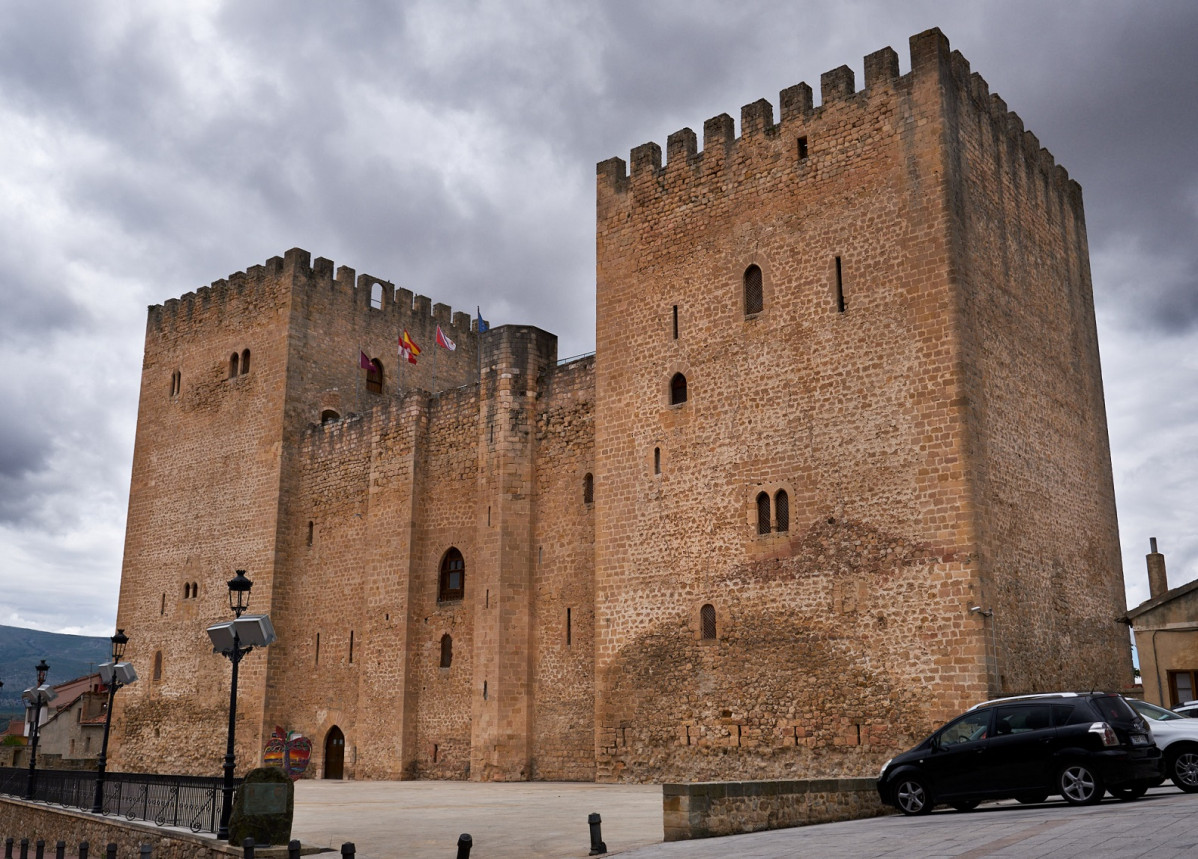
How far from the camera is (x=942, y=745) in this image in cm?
1126

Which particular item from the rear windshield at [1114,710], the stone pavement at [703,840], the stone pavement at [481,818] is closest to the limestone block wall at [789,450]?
the stone pavement at [481,818]

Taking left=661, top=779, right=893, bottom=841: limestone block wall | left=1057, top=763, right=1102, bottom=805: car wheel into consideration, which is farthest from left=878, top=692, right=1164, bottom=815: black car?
left=661, top=779, right=893, bottom=841: limestone block wall

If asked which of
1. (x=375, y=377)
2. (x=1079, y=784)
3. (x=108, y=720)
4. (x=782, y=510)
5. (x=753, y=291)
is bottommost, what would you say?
(x=1079, y=784)

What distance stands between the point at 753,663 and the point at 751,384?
459 centimetres

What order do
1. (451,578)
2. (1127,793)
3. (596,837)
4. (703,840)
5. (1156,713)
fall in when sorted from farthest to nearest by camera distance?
1. (451,578)
2. (1156,713)
3. (1127,793)
4. (703,840)
5. (596,837)

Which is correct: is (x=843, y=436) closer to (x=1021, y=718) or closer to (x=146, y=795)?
(x=1021, y=718)

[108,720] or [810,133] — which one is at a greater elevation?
[810,133]

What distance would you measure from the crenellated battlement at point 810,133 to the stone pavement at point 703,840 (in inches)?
418

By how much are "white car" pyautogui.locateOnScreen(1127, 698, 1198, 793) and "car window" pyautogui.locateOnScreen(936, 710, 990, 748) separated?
169 cm

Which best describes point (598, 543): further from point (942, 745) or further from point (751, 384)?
point (942, 745)

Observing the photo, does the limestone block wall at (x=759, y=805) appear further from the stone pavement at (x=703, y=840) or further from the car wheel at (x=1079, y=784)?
the car wheel at (x=1079, y=784)

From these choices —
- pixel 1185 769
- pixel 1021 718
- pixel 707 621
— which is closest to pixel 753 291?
pixel 707 621

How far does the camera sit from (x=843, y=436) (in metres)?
16.8

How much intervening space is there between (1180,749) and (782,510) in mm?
7106
